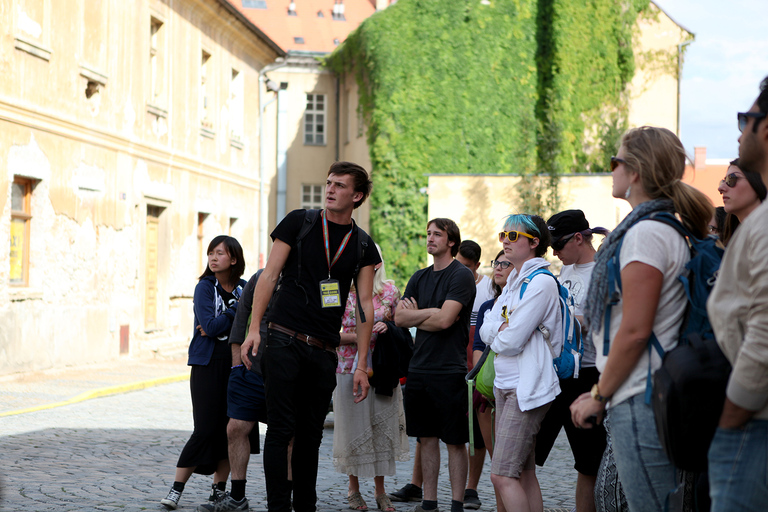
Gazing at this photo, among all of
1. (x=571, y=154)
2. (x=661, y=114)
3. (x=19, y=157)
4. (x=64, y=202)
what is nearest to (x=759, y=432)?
(x=19, y=157)

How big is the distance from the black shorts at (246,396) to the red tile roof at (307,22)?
40.4m

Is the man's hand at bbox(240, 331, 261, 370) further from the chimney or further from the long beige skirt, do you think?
the chimney

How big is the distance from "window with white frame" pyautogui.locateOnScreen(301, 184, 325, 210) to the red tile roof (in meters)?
9.70

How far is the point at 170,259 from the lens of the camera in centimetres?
2127

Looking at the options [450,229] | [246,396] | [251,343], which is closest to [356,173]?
[251,343]

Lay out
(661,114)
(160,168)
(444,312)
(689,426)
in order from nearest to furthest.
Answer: (689,426)
(444,312)
(160,168)
(661,114)

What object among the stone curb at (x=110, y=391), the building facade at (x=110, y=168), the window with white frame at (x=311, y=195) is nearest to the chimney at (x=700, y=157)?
the window with white frame at (x=311, y=195)

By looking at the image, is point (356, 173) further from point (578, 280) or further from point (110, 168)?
point (110, 168)

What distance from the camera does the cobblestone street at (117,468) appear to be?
657 centimetres

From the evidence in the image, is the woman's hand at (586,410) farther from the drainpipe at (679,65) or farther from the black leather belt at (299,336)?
the drainpipe at (679,65)

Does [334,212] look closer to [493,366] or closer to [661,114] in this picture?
[493,366]

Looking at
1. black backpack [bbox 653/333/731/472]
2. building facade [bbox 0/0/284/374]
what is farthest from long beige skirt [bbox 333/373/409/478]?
building facade [bbox 0/0/284/374]

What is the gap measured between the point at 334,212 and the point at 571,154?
23183mm

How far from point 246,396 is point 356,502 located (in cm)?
113
